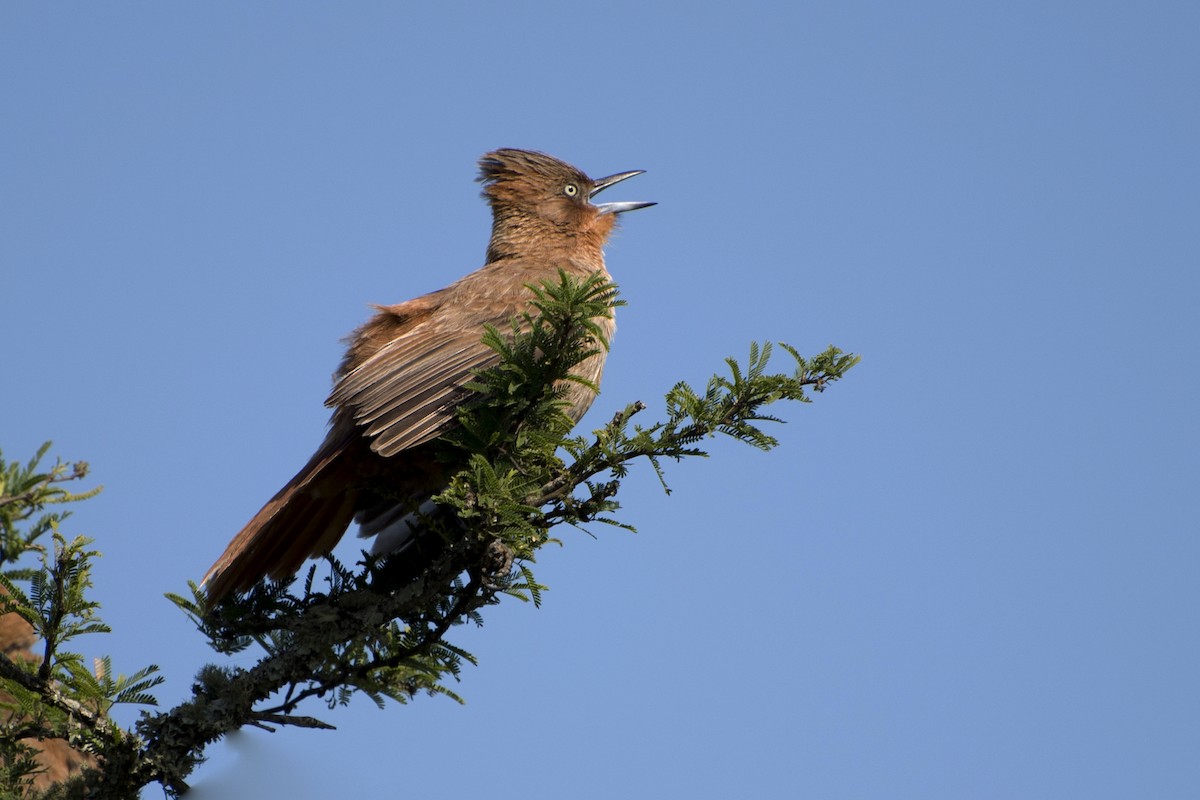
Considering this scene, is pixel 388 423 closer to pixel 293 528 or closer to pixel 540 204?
A: pixel 293 528

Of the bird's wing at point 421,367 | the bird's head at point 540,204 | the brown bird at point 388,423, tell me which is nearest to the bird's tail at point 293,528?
the brown bird at point 388,423

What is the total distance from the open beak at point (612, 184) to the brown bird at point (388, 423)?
80cm

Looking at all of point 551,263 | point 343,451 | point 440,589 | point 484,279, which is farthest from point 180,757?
point 551,263

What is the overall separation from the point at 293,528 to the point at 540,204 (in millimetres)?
2543

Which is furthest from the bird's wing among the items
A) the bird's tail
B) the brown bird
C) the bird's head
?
the bird's head

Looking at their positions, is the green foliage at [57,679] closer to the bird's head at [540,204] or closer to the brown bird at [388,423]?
the brown bird at [388,423]

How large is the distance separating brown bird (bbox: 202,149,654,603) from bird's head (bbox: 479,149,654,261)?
59 centimetres

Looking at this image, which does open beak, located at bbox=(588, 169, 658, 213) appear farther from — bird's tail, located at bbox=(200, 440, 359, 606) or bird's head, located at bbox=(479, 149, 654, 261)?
bird's tail, located at bbox=(200, 440, 359, 606)

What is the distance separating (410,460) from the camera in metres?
4.78

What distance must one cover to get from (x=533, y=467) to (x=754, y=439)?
0.73 meters

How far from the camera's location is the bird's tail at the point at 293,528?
4398 millimetres

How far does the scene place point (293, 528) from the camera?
471 centimetres

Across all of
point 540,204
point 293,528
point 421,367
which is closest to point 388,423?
point 421,367

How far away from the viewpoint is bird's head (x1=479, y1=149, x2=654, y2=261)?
6.48m
